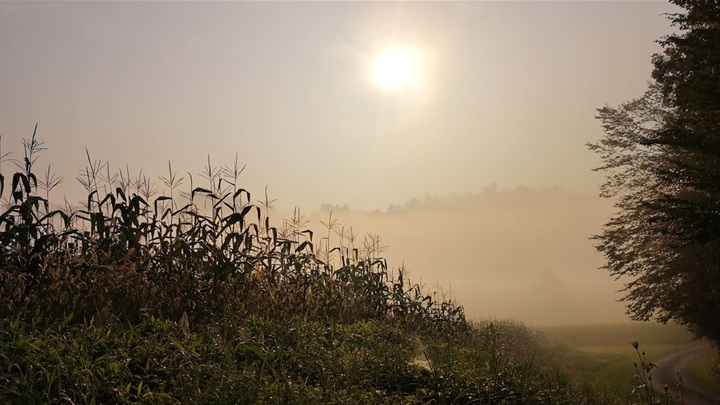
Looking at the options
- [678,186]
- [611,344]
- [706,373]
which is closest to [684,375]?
[706,373]

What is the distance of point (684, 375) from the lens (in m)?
29.1

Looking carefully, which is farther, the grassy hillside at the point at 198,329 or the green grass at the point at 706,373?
the green grass at the point at 706,373

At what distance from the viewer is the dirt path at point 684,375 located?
2303cm

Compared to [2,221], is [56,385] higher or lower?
lower

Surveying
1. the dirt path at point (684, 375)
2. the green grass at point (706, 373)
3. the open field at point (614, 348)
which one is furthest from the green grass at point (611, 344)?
the green grass at point (706, 373)

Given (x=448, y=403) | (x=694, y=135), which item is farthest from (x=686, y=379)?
(x=448, y=403)

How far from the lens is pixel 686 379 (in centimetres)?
2819

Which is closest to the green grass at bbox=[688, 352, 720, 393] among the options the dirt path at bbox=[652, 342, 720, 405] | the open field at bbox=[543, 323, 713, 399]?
the open field at bbox=[543, 323, 713, 399]

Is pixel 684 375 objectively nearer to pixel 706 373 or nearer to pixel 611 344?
pixel 706 373

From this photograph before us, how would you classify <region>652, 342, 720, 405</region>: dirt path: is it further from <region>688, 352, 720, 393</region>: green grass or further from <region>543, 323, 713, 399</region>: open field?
<region>543, 323, 713, 399</region>: open field

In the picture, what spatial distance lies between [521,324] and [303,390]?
3290 cm

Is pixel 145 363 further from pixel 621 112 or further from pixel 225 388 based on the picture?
pixel 621 112

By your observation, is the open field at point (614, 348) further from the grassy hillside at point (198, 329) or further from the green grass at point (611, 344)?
the grassy hillside at point (198, 329)

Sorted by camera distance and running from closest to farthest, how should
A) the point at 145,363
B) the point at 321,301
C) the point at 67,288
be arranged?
1. the point at 145,363
2. the point at 67,288
3. the point at 321,301
